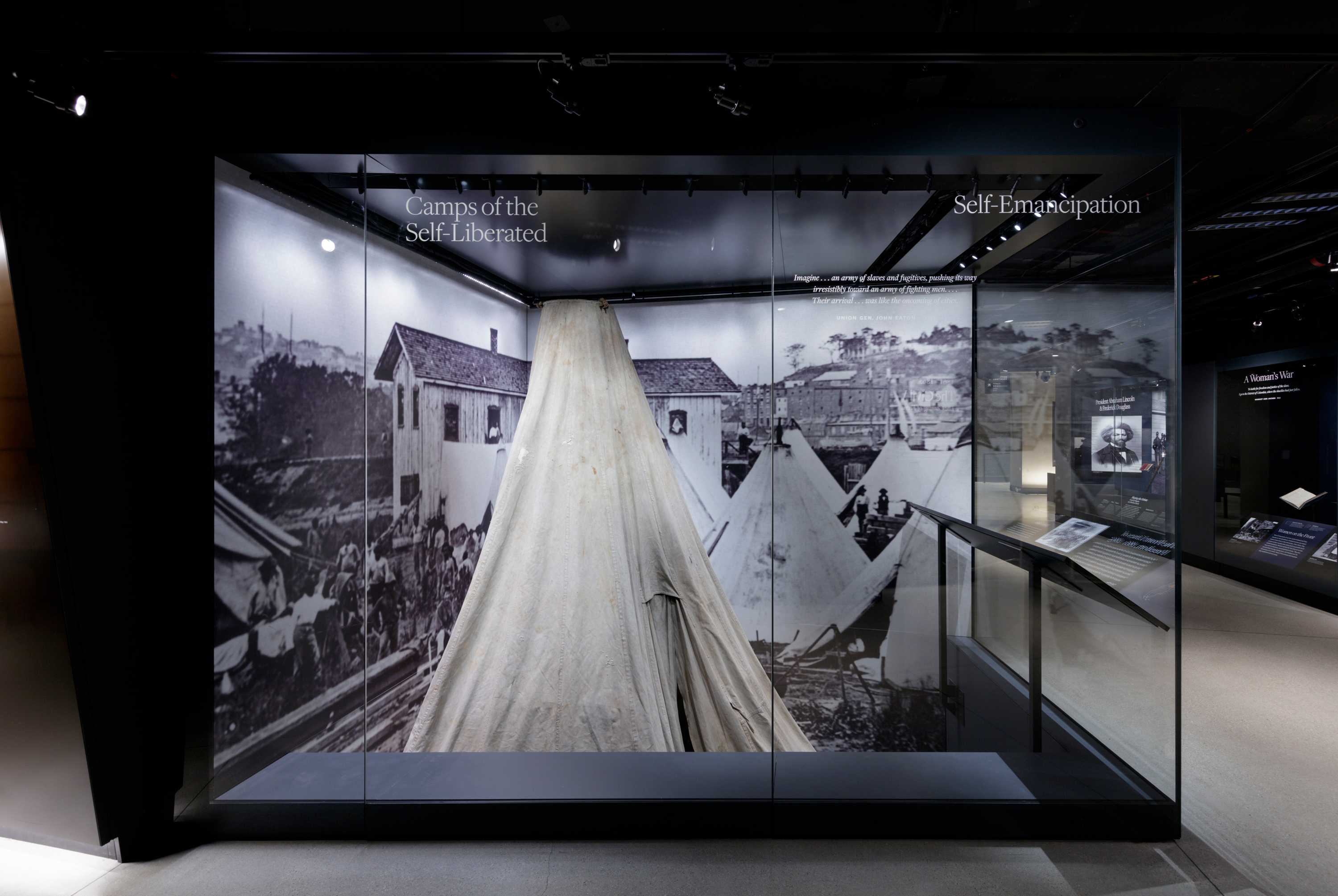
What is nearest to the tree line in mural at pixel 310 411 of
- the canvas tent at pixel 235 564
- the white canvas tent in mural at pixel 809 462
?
the canvas tent at pixel 235 564

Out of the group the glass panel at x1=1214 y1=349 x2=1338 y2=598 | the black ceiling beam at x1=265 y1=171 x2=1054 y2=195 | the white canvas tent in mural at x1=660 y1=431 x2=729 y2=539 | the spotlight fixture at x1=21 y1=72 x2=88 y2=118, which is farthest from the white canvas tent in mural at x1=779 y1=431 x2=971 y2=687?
the glass panel at x1=1214 y1=349 x2=1338 y2=598

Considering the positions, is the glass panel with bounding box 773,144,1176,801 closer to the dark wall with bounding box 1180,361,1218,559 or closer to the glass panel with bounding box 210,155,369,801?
the glass panel with bounding box 210,155,369,801

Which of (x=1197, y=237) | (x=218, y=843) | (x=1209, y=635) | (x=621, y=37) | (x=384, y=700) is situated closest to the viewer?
(x=621, y=37)

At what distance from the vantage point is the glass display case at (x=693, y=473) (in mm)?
2145

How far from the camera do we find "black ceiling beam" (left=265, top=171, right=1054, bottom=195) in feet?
7.12

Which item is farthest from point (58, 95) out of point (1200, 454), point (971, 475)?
point (1200, 454)

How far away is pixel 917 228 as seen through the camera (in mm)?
2201

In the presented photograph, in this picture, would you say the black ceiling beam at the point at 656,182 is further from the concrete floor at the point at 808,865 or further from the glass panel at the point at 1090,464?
the concrete floor at the point at 808,865

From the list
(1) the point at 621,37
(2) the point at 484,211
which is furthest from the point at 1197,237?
(2) the point at 484,211

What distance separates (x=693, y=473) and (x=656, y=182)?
1282mm

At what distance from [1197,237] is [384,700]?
5918 millimetres

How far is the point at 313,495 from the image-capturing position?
218 cm

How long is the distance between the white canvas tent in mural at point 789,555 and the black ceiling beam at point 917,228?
0.83 meters

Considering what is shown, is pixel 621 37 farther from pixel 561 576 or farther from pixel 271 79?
pixel 561 576
